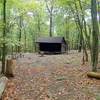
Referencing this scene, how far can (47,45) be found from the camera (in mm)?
34281

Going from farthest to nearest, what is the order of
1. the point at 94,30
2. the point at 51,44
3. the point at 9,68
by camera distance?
1. the point at 51,44
2. the point at 9,68
3. the point at 94,30

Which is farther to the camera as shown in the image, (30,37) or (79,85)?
(30,37)

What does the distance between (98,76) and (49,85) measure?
319 centimetres

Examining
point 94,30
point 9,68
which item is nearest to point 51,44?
point 9,68

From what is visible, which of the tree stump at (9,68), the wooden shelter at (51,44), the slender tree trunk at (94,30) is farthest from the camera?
the wooden shelter at (51,44)

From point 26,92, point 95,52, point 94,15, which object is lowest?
point 26,92

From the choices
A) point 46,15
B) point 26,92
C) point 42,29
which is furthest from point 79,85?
point 42,29

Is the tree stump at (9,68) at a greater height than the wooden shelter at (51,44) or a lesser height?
lesser

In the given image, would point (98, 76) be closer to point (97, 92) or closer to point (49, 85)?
point (97, 92)

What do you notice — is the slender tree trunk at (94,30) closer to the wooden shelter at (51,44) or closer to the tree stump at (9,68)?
the tree stump at (9,68)

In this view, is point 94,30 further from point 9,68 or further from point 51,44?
point 51,44

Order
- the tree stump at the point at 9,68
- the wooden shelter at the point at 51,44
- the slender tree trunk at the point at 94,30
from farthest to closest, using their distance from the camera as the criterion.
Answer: the wooden shelter at the point at 51,44, the tree stump at the point at 9,68, the slender tree trunk at the point at 94,30

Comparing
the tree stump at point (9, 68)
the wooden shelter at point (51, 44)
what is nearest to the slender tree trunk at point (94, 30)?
the tree stump at point (9, 68)

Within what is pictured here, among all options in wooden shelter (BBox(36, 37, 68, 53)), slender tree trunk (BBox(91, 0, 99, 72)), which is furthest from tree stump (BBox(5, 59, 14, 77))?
wooden shelter (BBox(36, 37, 68, 53))
